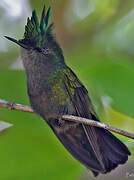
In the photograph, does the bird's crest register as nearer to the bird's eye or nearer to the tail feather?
the bird's eye

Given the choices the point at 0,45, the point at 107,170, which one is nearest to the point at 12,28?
→ the point at 0,45

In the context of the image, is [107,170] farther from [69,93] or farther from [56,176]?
[69,93]

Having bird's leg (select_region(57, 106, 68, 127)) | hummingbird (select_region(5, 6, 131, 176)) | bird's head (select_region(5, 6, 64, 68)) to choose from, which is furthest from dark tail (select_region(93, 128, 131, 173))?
bird's head (select_region(5, 6, 64, 68))

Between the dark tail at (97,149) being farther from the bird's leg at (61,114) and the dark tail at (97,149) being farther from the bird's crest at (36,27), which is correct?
the bird's crest at (36,27)

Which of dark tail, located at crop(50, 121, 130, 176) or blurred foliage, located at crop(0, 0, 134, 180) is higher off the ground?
blurred foliage, located at crop(0, 0, 134, 180)

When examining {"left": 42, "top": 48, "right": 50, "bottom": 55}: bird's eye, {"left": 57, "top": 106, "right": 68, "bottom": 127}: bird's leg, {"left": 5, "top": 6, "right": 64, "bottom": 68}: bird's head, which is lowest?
{"left": 57, "top": 106, "right": 68, "bottom": 127}: bird's leg

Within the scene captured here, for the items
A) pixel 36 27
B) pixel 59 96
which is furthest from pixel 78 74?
pixel 36 27

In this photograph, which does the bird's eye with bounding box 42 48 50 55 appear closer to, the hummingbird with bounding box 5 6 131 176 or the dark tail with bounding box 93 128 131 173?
the hummingbird with bounding box 5 6 131 176

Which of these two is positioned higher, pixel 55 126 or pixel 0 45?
pixel 0 45
